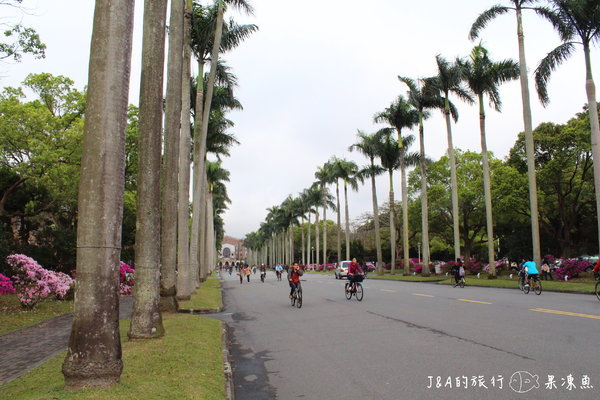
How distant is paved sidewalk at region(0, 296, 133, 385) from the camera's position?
7.49 m

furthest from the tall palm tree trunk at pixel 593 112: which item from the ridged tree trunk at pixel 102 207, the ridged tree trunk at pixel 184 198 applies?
the ridged tree trunk at pixel 102 207

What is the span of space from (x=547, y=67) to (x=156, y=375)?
26118 millimetres

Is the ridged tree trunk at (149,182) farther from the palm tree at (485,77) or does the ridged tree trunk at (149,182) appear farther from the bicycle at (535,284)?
the palm tree at (485,77)

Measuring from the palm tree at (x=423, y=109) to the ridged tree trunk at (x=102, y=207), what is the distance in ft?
Answer: 111

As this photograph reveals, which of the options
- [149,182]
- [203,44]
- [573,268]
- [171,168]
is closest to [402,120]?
[573,268]

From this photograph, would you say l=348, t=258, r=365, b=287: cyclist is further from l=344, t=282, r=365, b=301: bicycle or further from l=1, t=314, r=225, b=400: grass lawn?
l=1, t=314, r=225, b=400: grass lawn

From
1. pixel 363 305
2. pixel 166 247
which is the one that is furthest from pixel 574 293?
pixel 166 247

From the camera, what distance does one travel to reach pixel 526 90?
26.7m

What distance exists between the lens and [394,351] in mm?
8242

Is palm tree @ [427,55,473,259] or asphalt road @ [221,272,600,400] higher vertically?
palm tree @ [427,55,473,259]

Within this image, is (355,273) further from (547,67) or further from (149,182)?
(547,67)

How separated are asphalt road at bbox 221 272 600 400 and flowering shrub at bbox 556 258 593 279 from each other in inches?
577

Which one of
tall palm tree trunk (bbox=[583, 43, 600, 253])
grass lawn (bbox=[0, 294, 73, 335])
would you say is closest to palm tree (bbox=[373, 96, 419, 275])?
tall palm tree trunk (bbox=[583, 43, 600, 253])

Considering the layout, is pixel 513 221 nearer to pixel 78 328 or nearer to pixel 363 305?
pixel 363 305
